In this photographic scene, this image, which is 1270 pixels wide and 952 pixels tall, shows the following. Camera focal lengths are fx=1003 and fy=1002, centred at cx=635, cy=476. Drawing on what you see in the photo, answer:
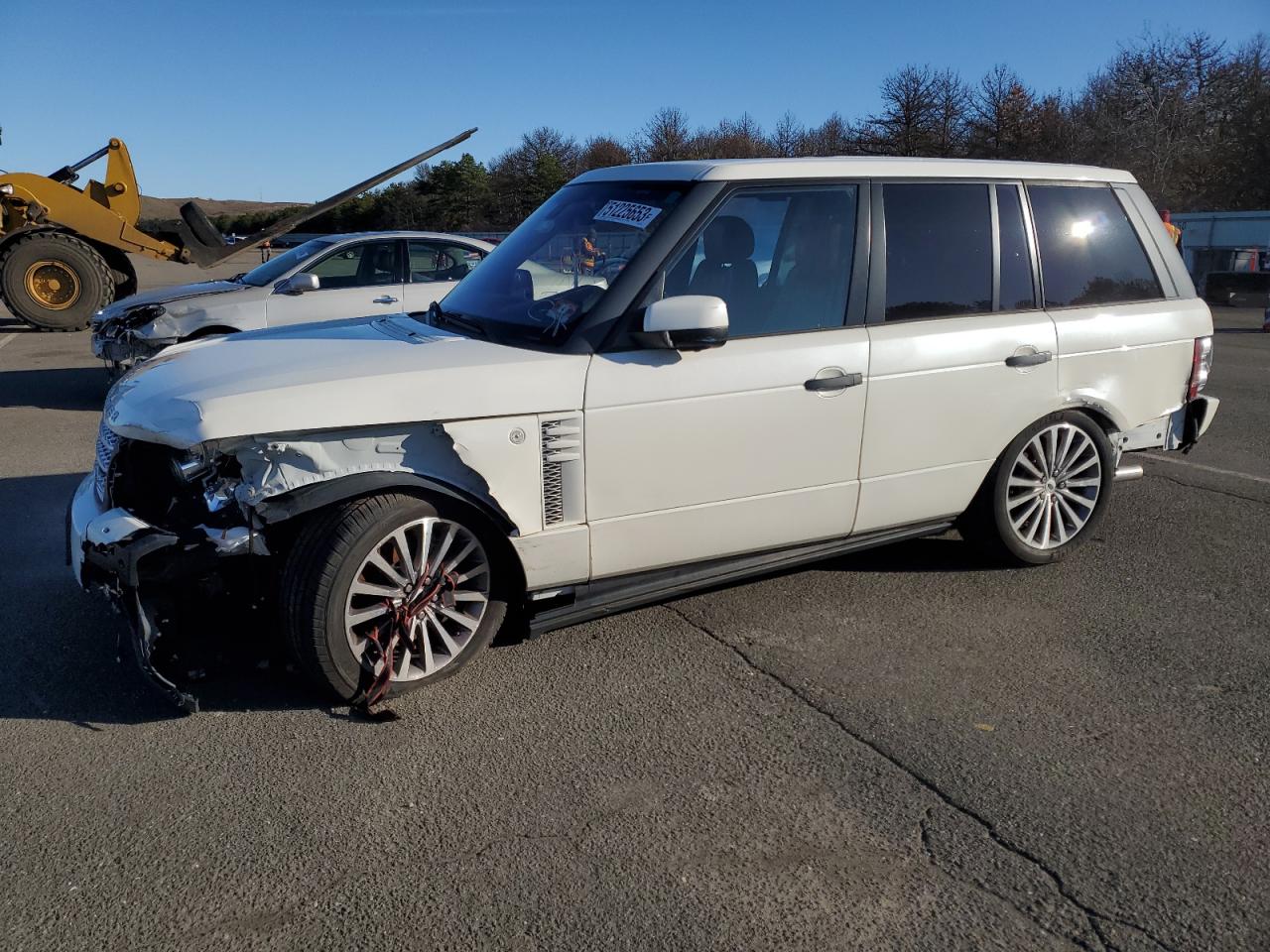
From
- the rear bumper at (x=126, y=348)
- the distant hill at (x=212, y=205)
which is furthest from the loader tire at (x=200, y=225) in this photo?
the distant hill at (x=212, y=205)

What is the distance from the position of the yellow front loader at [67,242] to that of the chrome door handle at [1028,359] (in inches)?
474

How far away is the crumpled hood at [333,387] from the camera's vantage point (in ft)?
11.0

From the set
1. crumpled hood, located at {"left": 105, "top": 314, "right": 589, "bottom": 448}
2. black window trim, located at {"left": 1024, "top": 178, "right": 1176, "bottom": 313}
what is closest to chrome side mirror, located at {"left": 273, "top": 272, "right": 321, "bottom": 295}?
crumpled hood, located at {"left": 105, "top": 314, "right": 589, "bottom": 448}

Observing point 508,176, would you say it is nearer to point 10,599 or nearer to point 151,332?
point 151,332

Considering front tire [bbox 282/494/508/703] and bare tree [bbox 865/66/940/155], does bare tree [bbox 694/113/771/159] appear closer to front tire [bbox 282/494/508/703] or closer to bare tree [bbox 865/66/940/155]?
bare tree [bbox 865/66/940/155]

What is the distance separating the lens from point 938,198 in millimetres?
4578

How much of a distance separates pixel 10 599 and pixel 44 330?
13.1 m

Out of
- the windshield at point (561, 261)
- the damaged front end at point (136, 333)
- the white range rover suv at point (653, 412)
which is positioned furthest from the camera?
the damaged front end at point (136, 333)

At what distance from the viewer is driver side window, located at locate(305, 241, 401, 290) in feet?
30.9

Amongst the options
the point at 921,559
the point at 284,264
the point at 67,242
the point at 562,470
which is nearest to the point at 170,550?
the point at 562,470

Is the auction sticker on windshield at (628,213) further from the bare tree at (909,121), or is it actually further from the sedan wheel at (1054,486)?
the bare tree at (909,121)

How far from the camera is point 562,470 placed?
3.72 m

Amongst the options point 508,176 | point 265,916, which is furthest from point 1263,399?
point 508,176

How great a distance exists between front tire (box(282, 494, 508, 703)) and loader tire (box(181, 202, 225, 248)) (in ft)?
45.6
